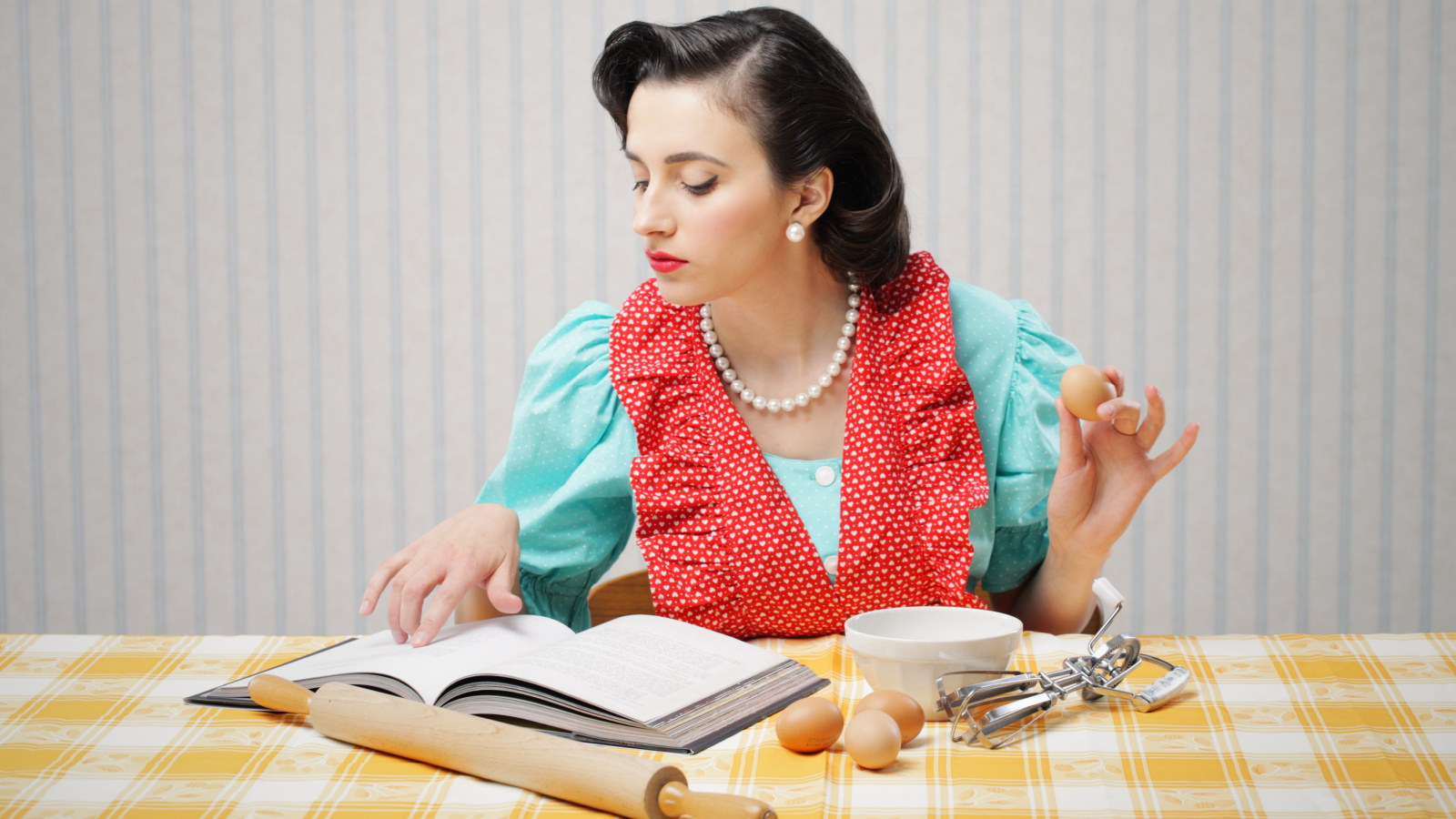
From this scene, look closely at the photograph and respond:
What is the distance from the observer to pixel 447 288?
7.68ft

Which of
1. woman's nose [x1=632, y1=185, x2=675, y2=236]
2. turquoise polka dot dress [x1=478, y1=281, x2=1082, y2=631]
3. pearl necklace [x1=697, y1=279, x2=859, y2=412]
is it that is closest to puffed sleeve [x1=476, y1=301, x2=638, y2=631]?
turquoise polka dot dress [x1=478, y1=281, x2=1082, y2=631]

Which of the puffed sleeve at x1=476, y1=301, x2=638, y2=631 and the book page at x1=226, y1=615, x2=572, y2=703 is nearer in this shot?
the book page at x1=226, y1=615, x2=572, y2=703

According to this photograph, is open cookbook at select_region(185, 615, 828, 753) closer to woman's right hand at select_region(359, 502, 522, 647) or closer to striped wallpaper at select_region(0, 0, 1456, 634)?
woman's right hand at select_region(359, 502, 522, 647)

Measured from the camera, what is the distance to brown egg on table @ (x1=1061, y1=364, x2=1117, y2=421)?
99 centimetres

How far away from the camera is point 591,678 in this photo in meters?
0.83

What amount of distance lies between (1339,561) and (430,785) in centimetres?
224

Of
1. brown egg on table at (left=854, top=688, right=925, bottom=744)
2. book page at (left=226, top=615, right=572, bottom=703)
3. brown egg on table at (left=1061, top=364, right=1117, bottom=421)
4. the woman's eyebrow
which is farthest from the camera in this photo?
the woman's eyebrow

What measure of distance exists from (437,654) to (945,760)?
453 millimetres

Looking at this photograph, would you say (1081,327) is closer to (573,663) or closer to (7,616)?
(573,663)

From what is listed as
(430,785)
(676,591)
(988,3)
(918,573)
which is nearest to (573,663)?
(430,785)

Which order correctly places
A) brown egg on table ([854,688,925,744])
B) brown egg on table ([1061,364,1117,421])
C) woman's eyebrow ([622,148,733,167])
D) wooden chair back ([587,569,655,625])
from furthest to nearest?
wooden chair back ([587,569,655,625]) → woman's eyebrow ([622,148,733,167]) → brown egg on table ([1061,364,1117,421]) → brown egg on table ([854,688,925,744])

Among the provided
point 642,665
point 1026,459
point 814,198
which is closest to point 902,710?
point 642,665

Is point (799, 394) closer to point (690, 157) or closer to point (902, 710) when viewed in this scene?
point (690, 157)

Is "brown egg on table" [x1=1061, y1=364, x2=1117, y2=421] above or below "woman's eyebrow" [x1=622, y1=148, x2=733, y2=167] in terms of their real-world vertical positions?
below
